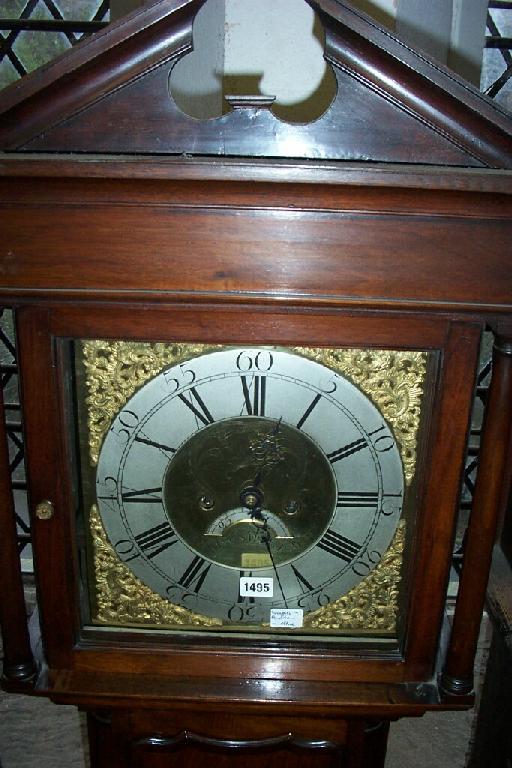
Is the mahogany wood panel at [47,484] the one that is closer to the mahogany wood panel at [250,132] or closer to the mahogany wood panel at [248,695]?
the mahogany wood panel at [248,695]

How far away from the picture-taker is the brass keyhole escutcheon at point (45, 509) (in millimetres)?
895

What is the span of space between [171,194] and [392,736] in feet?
4.05

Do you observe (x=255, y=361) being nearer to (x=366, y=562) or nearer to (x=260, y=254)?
(x=260, y=254)

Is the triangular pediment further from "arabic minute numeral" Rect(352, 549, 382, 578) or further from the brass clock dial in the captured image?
"arabic minute numeral" Rect(352, 549, 382, 578)

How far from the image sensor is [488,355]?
1436mm

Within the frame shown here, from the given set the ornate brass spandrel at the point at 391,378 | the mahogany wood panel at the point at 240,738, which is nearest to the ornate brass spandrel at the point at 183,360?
the ornate brass spandrel at the point at 391,378

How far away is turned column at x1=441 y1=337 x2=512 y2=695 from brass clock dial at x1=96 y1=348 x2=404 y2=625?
0.34 feet

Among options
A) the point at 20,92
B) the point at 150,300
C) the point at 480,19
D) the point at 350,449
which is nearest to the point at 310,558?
the point at 350,449

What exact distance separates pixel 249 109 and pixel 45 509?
1.80 feet

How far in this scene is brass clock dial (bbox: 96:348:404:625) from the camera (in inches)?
34.2

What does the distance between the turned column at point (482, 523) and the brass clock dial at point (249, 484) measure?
0.10 meters

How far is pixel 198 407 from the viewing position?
2.87 feet

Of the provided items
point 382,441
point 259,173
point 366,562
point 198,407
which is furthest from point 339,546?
point 259,173

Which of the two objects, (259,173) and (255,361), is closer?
(259,173)
